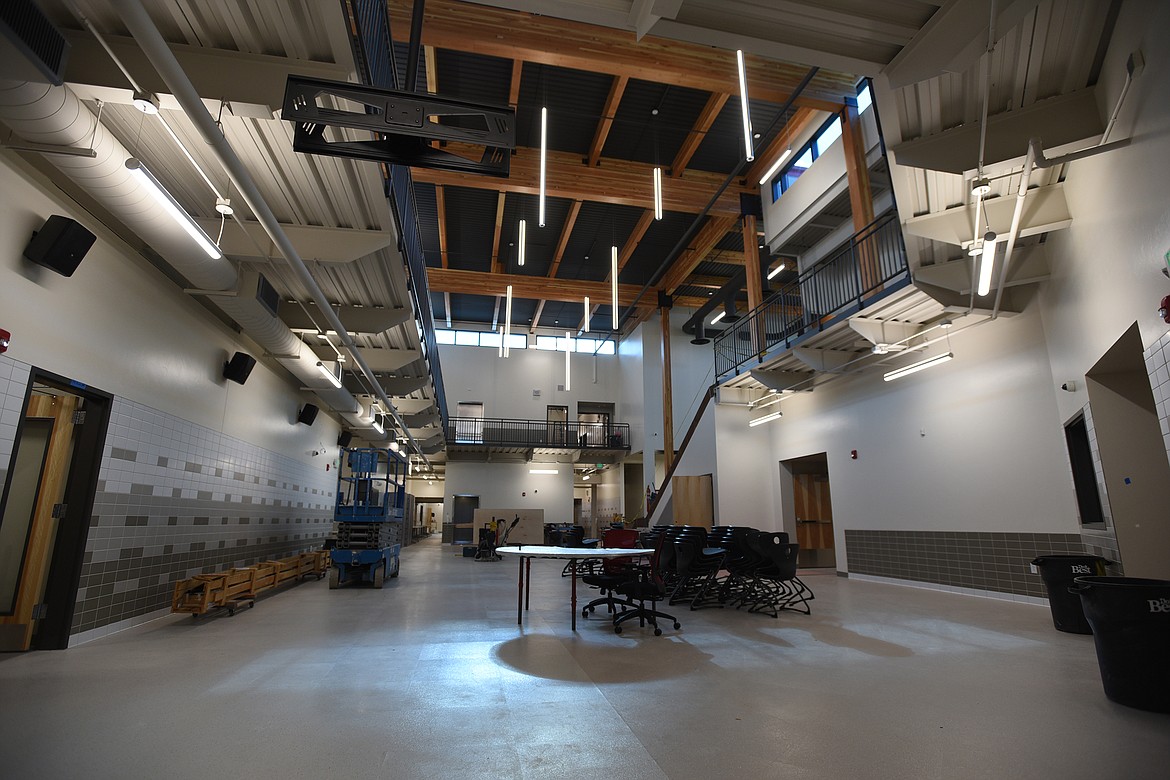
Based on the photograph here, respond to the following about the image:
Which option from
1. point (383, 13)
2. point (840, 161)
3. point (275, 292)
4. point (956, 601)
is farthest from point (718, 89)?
Answer: point (956, 601)

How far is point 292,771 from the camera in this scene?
2209mm

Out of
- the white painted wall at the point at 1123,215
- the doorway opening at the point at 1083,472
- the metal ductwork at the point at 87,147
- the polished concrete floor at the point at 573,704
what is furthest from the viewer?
the doorway opening at the point at 1083,472

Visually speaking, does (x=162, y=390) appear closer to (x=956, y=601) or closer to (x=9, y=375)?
(x=9, y=375)

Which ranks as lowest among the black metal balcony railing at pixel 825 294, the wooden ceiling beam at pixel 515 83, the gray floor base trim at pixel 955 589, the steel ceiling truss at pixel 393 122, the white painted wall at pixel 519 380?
the gray floor base trim at pixel 955 589

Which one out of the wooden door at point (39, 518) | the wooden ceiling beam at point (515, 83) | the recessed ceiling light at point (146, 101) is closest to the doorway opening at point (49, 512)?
the wooden door at point (39, 518)

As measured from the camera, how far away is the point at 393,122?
3137 mm

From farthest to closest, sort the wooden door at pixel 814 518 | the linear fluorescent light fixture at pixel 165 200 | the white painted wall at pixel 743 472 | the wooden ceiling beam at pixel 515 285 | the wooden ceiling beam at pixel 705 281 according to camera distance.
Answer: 1. the wooden ceiling beam at pixel 705 281
2. the wooden ceiling beam at pixel 515 285
3. the white painted wall at pixel 743 472
4. the wooden door at pixel 814 518
5. the linear fluorescent light fixture at pixel 165 200

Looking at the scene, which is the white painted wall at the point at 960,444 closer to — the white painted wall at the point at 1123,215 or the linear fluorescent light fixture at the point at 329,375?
the white painted wall at the point at 1123,215

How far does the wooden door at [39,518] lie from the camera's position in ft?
13.8

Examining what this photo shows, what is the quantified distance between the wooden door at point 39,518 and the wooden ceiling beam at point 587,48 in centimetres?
612

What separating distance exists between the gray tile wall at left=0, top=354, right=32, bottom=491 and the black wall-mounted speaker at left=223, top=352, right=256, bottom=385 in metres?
3.15

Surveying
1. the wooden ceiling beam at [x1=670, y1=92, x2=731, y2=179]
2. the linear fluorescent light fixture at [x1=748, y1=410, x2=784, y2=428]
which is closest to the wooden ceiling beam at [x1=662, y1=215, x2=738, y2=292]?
the wooden ceiling beam at [x1=670, y1=92, x2=731, y2=179]

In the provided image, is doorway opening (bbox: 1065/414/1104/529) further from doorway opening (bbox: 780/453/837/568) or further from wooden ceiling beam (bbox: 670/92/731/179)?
wooden ceiling beam (bbox: 670/92/731/179)

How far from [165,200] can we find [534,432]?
1773 centimetres
